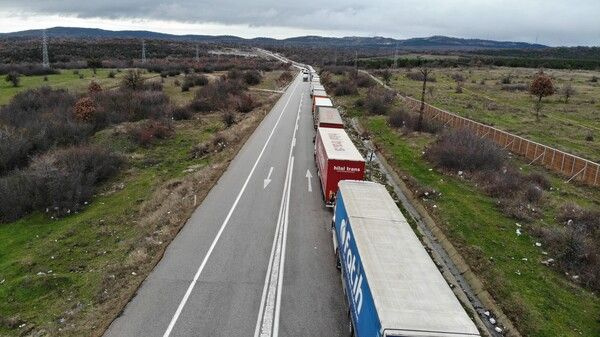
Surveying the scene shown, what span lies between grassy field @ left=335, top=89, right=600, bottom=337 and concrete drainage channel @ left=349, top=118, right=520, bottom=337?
0.31 meters

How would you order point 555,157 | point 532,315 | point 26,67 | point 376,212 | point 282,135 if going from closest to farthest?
point 532,315 → point 376,212 → point 555,157 → point 282,135 → point 26,67

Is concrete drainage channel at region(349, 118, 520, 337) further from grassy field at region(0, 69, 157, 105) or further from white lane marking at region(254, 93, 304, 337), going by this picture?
grassy field at region(0, 69, 157, 105)

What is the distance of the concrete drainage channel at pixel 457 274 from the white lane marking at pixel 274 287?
6405 mm

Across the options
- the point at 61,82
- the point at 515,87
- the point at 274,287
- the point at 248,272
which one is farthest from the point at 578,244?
the point at 61,82

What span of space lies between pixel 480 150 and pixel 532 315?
17594 millimetres

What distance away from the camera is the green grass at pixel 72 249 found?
1636cm

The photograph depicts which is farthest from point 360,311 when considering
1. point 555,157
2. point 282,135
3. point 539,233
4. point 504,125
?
point 504,125

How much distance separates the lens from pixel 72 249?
21375 mm

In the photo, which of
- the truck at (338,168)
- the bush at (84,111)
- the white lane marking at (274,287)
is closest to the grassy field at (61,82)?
the bush at (84,111)

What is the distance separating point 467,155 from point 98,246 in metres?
22.8

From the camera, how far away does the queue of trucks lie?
9727 mm

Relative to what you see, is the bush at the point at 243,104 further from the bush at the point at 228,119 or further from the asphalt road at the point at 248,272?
the asphalt road at the point at 248,272

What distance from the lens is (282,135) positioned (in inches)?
1708

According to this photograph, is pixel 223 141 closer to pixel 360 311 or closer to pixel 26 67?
pixel 360 311
